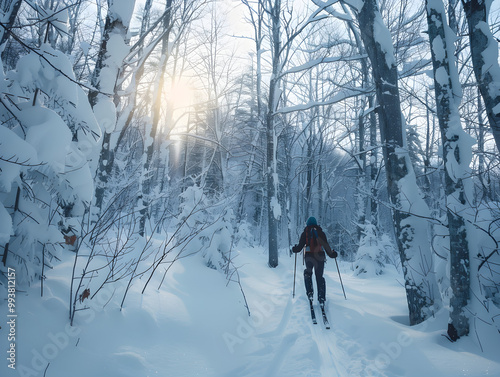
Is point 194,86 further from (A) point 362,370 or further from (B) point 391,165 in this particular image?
(A) point 362,370

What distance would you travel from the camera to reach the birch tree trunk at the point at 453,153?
343 cm

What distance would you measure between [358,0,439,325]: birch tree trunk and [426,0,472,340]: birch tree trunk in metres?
0.49

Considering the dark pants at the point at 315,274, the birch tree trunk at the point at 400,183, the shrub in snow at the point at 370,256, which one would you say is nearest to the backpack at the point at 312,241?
the dark pants at the point at 315,274

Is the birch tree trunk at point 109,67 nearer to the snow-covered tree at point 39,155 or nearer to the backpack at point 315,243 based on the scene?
the snow-covered tree at point 39,155

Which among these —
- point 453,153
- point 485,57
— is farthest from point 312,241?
point 485,57

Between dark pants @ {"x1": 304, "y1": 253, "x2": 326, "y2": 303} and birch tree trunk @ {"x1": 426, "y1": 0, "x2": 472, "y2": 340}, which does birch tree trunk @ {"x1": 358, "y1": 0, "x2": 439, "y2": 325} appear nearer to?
birch tree trunk @ {"x1": 426, "y1": 0, "x2": 472, "y2": 340}

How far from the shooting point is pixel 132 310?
10.4 ft

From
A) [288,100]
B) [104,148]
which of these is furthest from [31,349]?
[288,100]

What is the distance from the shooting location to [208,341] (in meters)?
3.44

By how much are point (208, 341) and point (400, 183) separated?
386 cm

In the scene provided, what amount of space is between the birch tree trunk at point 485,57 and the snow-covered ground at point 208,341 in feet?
8.99

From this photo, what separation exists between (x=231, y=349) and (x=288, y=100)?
18.3 m

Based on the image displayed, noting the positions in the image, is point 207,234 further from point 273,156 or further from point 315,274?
point 273,156

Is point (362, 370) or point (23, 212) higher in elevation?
point (23, 212)
